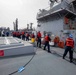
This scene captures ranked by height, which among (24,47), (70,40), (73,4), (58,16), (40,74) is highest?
(73,4)

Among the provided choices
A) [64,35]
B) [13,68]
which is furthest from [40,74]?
[64,35]

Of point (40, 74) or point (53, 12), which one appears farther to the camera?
point (53, 12)

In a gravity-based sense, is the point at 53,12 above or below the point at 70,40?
above

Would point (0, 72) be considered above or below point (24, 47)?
below

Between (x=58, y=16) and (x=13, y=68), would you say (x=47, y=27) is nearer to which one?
(x=58, y=16)

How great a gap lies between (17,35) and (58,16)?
772 centimetres

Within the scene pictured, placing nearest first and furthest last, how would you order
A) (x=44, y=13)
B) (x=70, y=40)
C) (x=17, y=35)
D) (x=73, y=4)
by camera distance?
(x=70, y=40), (x=73, y=4), (x=17, y=35), (x=44, y=13)

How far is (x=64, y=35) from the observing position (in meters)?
16.3

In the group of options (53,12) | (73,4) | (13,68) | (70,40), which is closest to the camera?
(13,68)

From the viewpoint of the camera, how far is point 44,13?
24312 mm

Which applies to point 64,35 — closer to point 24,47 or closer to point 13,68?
point 24,47

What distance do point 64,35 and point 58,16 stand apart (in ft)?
16.8

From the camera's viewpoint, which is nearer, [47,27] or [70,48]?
[70,48]

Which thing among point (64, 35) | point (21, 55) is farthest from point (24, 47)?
point (64, 35)
